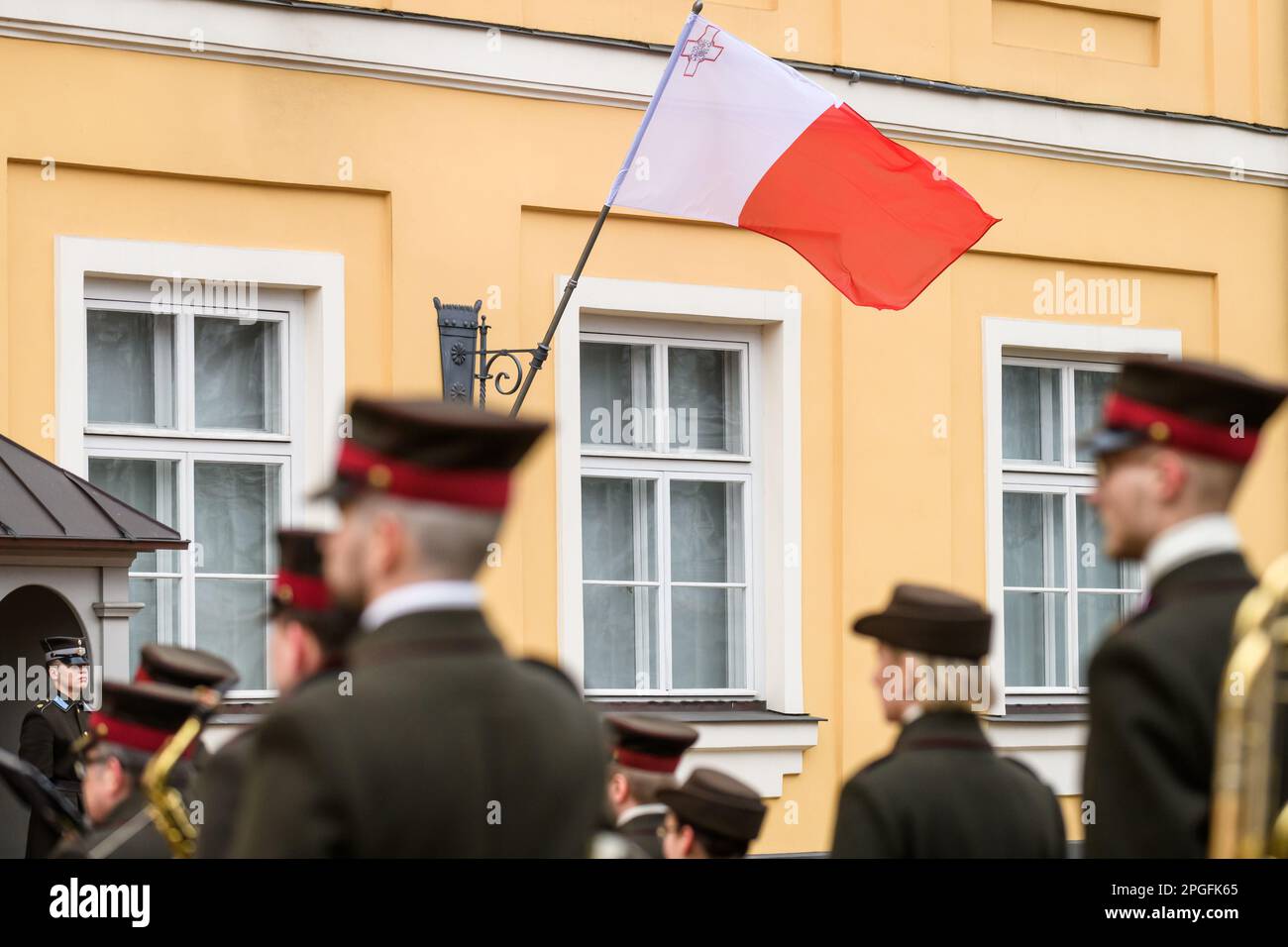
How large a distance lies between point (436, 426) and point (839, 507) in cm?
766

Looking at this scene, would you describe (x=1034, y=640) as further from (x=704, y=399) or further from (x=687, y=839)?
(x=687, y=839)

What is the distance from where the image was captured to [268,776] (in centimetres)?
261

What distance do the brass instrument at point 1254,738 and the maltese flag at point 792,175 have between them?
586cm

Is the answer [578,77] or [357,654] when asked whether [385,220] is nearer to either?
[578,77]

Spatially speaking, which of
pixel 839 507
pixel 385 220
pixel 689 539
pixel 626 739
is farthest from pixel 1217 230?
pixel 626 739

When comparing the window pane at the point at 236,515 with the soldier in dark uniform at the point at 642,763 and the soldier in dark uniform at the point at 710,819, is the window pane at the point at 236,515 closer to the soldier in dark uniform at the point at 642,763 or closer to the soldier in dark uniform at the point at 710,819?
the soldier in dark uniform at the point at 642,763

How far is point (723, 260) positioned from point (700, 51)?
1.57m

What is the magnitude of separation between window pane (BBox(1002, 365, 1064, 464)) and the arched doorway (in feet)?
16.8

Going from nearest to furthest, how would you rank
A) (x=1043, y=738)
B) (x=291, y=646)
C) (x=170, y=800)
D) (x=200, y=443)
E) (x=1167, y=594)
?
(x=1167, y=594) → (x=291, y=646) → (x=170, y=800) → (x=200, y=443) → (x=1043, y=738)

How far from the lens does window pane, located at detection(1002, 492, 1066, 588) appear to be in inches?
437

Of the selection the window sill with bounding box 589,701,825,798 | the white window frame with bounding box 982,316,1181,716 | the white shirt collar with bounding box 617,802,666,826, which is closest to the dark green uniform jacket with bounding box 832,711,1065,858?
the white shirt collar with bounding box 617,802,666,826

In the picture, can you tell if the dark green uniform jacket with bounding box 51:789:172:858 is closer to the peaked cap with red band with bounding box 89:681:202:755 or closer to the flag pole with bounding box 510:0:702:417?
the peaked cap with red band with bounding box 89:681:202:755

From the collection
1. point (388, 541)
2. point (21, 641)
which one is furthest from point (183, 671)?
point (21, 641)

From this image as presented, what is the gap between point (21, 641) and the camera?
344 inches
